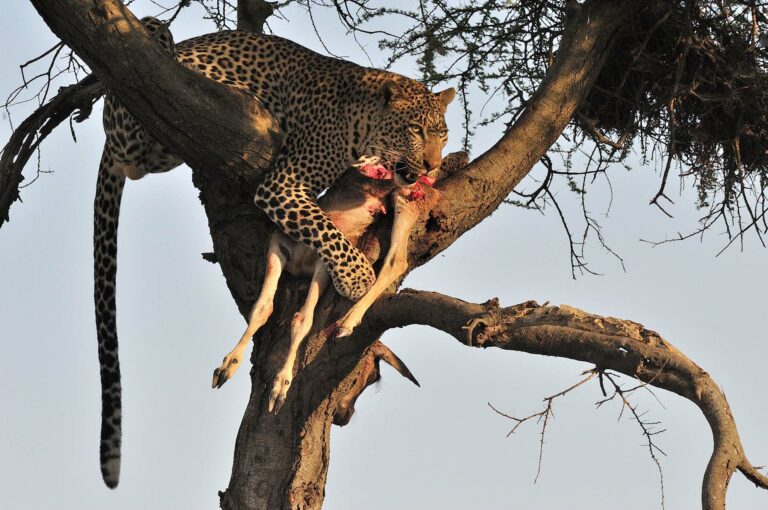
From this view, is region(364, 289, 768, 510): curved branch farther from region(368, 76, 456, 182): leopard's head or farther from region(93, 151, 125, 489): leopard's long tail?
region(93, 151, 125, 489): leopard's long tail

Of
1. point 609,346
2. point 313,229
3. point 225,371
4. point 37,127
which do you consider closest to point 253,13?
point 37,127

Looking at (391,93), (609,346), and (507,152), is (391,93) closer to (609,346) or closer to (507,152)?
(507,152)

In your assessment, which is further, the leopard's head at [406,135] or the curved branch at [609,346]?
the leopard's head at [406,135]

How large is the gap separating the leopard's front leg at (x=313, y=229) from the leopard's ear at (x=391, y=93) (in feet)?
3.01

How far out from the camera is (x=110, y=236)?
25.6 ft

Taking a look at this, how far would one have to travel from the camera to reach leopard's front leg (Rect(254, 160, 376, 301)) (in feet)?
22.1

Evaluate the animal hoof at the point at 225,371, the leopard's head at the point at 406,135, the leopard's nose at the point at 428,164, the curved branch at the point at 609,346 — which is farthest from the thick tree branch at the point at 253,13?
the curved branch at the point at 609,346

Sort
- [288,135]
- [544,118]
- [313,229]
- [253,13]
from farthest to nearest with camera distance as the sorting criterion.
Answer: [253,13] < [544,118] < [288,135] < [313,229]

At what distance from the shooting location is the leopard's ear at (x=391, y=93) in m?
7.54

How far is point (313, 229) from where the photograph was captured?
6.85 metres

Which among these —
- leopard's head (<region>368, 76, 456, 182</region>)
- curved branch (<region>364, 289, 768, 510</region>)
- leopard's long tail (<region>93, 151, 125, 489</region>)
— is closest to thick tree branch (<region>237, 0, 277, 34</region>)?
leopard's head (<region>368, 76, 456, 182</region>)

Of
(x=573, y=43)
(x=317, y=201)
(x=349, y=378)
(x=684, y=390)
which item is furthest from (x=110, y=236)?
(x=684, y=390)

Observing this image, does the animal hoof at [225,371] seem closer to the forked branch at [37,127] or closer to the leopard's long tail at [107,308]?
the leopard's long tail at [107,308]

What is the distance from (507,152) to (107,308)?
2.98 meters
